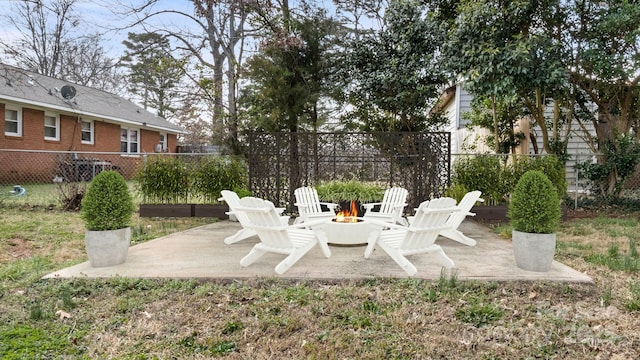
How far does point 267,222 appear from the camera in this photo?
390 centimetres

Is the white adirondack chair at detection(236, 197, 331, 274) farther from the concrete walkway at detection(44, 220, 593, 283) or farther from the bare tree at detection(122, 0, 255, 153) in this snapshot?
the bare tree at detection(122, 0, 255, 153)

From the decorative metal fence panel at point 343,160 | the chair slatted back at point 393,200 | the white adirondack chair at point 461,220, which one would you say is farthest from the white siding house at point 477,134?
the white adirondack chair at point 461,220

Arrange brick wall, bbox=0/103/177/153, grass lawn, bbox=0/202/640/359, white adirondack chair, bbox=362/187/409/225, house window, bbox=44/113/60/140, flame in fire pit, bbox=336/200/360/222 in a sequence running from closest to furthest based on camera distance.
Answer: grass lawn, bbox=0/202/640/359
flame in fire pit, bbox=336/200/360/222
white adirondack chair, bbox=362/187/409/225
brick wall, bbox=0/103/177/153
house window, bbox=44/113/60/140

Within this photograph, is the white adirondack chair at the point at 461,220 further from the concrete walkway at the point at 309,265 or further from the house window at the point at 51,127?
the house window at the point at 51,127

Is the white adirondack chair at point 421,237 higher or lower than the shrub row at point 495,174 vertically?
lower

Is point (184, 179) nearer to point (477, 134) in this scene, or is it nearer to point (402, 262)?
point (402, 262)

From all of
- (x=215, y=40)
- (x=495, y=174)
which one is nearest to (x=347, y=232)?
(x=495, y=174)

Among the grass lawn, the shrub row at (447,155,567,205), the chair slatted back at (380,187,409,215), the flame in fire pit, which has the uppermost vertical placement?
the shrub row at (447,155,567,205)

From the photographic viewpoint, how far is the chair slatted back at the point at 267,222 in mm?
3812

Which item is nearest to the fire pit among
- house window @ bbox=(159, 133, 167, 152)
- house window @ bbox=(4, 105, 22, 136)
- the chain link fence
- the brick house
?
the chain link fence

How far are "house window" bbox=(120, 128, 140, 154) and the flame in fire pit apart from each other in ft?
53.1

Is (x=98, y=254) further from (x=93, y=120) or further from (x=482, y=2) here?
(x=93, y=120)

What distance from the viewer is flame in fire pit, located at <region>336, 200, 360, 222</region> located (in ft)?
16.8

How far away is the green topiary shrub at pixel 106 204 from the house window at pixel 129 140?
1635 cm
